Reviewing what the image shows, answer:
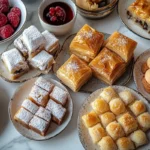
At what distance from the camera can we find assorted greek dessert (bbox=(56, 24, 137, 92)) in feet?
4.46

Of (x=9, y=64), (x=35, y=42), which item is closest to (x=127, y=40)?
(x=35, y=42)

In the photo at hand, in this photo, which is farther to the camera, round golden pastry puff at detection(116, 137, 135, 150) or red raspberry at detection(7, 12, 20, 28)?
red raspberry at detection(7, 12, 20, 28)

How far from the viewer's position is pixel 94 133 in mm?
1234

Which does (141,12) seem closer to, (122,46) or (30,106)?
(122,46)

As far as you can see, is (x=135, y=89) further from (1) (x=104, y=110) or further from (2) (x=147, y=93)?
(1) (x=104, y=110)

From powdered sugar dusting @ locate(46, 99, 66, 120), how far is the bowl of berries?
39cm

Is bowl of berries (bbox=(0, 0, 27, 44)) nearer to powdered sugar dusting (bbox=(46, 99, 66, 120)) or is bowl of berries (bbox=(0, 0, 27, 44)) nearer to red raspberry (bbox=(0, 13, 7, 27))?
red raspberry (bbox=(0, 13, 7, 27))

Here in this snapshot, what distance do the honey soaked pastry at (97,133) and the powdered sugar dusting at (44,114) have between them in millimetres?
178

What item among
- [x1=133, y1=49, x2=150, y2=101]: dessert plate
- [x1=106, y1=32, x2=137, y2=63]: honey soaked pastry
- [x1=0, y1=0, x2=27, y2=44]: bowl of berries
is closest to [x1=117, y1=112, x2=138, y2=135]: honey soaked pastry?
[x1=133, y1=49, x2=150, y2=101]: dessert plate

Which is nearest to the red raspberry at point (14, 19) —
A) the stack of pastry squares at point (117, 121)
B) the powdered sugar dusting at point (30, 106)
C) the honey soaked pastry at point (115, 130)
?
the powdered sugar dusting at point (30, 106)

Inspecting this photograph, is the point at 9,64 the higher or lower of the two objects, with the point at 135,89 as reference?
higher

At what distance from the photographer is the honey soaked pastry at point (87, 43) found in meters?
1.41

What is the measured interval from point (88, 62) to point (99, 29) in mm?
240

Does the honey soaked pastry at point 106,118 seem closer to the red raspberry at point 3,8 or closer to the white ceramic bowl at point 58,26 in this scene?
the white ceramic bowl at point 58,26
